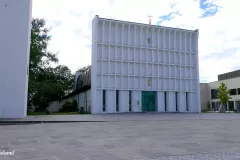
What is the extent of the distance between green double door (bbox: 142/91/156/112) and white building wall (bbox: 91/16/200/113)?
869mm

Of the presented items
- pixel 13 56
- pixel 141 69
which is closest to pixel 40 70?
pixel 141 69

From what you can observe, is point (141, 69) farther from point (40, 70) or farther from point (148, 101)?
point (40, 70)

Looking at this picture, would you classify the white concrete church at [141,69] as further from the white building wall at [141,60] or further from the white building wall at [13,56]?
the white building wall at [13,56]

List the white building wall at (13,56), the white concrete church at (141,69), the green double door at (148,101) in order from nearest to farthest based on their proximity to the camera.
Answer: the white building wall at (13,56) < the white concrete church at (141,69) < the green double door at (148,101)

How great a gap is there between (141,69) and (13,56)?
18272 mm

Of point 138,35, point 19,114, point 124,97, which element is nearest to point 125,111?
point 124,97

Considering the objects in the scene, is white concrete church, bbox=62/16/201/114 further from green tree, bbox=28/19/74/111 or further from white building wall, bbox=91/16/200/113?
green tree, bbox=28/19/74/111

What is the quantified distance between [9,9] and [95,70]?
44.1ft

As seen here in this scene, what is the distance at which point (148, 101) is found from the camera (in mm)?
32406

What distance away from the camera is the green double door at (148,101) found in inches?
1266

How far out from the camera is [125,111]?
99.6 ft

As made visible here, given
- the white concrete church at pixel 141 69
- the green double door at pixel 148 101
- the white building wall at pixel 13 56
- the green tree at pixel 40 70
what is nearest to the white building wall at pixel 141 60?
the white concrete church at pixel 141 69

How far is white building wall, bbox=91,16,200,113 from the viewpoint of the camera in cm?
2986

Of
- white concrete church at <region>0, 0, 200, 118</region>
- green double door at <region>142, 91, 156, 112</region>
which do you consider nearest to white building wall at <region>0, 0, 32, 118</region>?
white concrete church at <region>0, 0, 200, 118</region>
